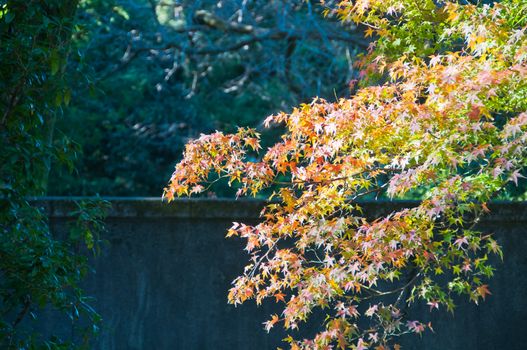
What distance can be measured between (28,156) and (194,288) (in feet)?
5.42

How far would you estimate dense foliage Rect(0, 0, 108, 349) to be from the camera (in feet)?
11.6

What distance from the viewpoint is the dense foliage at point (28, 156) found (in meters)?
3.53

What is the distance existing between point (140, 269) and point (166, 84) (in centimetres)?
732

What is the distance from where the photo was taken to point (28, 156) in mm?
3543

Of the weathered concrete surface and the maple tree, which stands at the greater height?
the maple tree

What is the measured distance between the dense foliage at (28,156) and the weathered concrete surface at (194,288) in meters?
1.01

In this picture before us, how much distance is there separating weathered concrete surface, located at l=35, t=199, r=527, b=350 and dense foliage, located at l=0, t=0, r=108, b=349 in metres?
1.01

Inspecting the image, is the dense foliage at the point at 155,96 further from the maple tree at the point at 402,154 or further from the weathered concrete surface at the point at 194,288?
the maple tree at the point at 402,154

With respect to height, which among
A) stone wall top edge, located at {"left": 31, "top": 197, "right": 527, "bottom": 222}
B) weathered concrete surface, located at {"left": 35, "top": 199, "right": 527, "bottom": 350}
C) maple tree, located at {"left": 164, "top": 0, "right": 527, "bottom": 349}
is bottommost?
weathered concrete surface, located at {"left": 35, "top": 199, "right": 527, "bottom": 350}

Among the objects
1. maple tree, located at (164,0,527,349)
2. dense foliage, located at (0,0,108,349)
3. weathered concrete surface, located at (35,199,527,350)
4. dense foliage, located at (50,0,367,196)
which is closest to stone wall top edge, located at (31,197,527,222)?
weathered concrete surface, located at (35,199,527,350)

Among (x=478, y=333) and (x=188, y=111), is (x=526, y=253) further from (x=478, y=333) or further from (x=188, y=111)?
(x=188, y=111)

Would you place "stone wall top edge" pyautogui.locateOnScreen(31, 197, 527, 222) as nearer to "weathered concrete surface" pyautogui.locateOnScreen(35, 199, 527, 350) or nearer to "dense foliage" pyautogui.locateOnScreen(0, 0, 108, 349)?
"weathered concrete surface" pyautogui.locateOnScreen(35, 199, 527, 350)

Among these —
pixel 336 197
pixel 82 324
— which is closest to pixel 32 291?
pixel 82 324

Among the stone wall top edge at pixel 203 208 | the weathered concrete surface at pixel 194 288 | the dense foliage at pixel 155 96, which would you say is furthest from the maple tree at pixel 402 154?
the dense foliage at pixel 155 96
